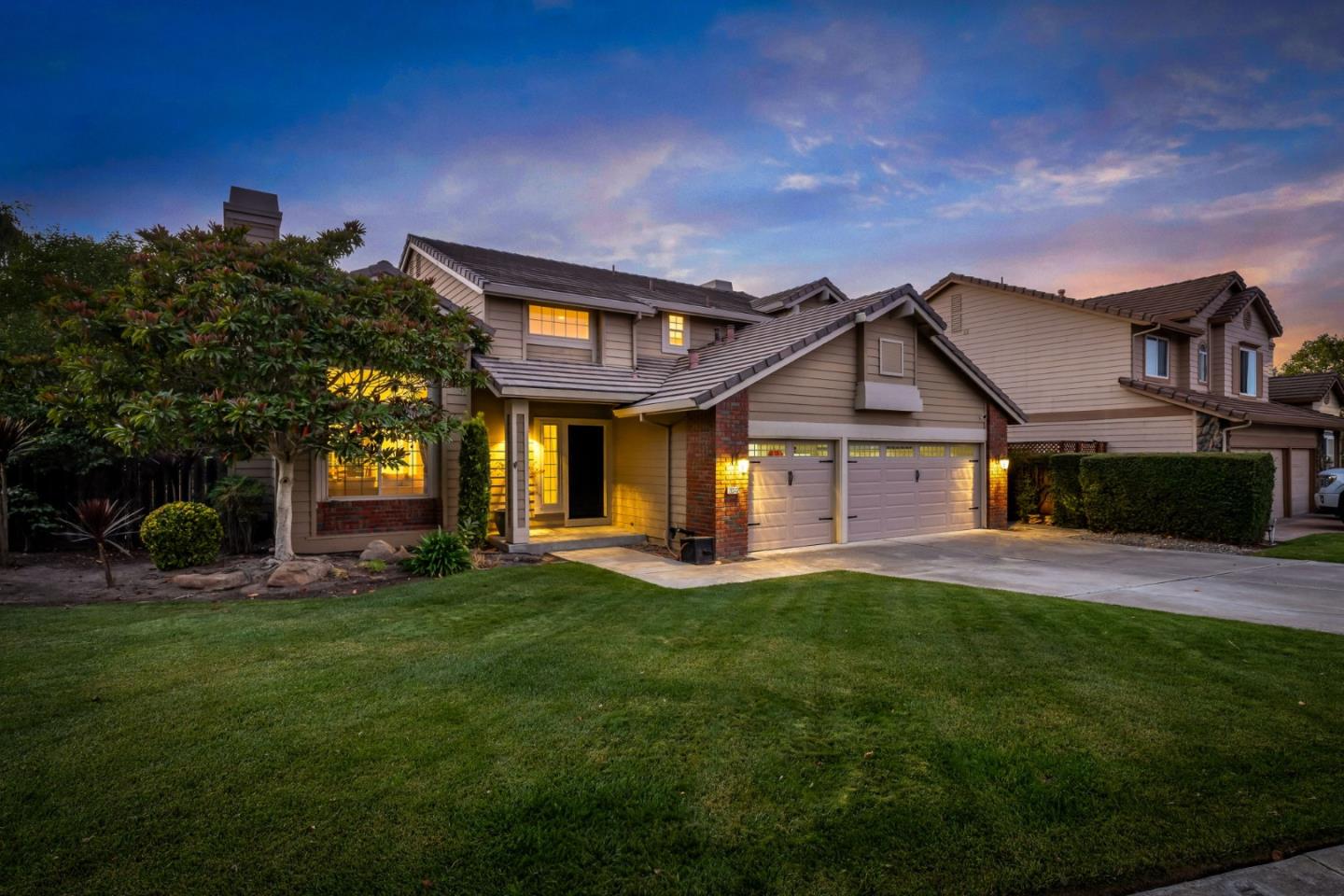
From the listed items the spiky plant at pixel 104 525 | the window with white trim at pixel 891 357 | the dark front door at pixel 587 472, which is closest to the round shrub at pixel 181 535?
the spiky plant at pixel 104 525

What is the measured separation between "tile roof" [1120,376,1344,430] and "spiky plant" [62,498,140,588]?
2197 cm

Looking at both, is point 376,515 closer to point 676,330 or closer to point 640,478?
point 640,478

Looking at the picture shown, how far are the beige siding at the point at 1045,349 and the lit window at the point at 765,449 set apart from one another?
1190 centimetres

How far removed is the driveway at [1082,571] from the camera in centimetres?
750

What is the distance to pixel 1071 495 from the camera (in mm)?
15195

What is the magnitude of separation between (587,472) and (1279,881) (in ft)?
39.1

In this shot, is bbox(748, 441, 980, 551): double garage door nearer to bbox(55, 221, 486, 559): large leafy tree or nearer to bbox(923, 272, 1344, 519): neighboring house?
bbox(923, 272, 1344, 519): neighboring house

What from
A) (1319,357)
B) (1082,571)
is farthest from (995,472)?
(1319,357)

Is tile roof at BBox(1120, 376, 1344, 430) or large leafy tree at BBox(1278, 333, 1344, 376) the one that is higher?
large leafy tree at BBox(1278, 333, 1344, 376)

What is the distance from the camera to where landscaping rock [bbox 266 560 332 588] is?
27.1 feet

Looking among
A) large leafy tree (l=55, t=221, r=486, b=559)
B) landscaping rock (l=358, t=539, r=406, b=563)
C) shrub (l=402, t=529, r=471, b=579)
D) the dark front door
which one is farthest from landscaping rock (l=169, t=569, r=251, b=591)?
the dark front door

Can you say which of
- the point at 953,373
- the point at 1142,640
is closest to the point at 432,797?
the point at 1142,640

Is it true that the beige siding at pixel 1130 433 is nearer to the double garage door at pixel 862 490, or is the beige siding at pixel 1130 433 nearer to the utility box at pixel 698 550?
the double garage door at pixel 862 490

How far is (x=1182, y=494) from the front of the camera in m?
13.1
